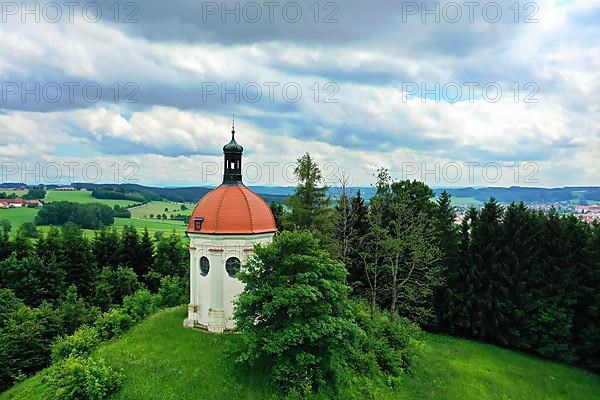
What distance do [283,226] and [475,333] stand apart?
62.5 ft

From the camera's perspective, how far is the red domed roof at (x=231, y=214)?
2773 cm

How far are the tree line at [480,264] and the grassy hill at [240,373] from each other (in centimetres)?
240

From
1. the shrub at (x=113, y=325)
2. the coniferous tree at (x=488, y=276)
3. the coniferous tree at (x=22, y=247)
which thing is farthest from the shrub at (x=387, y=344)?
the coniferous tree at (x=22, y=247)

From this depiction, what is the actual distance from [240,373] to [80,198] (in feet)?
349

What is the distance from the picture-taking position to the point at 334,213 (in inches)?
1441

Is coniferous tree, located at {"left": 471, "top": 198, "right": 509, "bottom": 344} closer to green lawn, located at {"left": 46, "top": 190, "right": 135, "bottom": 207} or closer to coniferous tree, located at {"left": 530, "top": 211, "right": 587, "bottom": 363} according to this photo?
coniferous tree, located at {"left": 530, "top": 211, "right": 587, "bottom": 363}

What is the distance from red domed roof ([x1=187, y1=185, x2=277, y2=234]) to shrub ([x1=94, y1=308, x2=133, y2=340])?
8.50 metres

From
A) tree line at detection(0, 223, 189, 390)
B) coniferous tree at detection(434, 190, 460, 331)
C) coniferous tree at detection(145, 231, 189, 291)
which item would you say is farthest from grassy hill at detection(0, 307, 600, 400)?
coniferous tree at detection(145, 231, 189, 291)

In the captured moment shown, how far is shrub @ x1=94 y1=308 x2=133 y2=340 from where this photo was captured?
2994 centimetres

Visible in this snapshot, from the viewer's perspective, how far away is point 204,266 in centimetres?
2859

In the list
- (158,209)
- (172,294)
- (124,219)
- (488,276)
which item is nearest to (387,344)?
(488,276)

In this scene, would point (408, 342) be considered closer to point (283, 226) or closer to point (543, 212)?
point (283, 226)

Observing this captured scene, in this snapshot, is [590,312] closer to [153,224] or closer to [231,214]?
[231,214]

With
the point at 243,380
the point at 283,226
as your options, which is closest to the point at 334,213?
the point at 283,226
